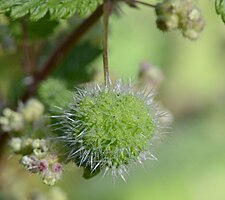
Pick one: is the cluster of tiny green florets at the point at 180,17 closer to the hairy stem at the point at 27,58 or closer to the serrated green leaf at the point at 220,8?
the serrated green leaf at the point at 220,8

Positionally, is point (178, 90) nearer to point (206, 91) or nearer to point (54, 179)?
point (206, 91)

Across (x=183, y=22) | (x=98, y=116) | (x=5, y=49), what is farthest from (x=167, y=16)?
(x=5, y=49)

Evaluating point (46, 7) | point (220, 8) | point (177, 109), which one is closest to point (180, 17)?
point (220, 8)

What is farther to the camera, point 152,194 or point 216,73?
point 216,73

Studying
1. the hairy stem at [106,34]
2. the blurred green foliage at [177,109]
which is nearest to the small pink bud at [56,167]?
the hairy stem at [106,34]

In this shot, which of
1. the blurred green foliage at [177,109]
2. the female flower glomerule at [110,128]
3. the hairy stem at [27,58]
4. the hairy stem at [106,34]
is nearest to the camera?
the female flower glomerule at [110,128]

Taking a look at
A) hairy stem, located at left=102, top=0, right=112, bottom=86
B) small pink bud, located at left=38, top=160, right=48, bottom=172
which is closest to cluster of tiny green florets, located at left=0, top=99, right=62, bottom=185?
small pink bud, located at left=38, top=160, right=48, bottom=172

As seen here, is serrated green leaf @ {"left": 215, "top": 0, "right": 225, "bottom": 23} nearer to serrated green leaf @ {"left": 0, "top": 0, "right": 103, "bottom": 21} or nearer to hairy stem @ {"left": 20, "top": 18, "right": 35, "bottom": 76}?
serrated green leaf @ {"left": 0, "top": 0, "right": 103, "bottom": 21}
